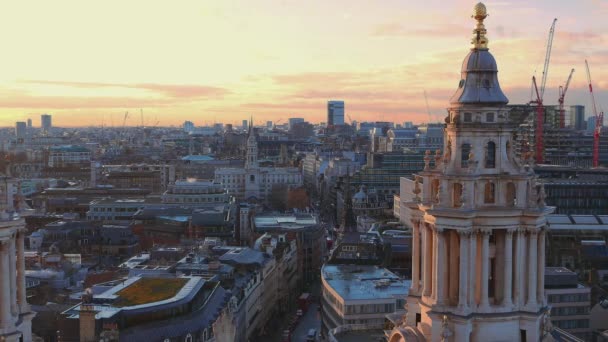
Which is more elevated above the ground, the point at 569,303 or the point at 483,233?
the point at 483,233

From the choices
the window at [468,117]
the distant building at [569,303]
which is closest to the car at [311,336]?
the distant building at [569,303]

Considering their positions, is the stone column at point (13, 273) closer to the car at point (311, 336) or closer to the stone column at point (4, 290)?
the stone column at point (4, 290)

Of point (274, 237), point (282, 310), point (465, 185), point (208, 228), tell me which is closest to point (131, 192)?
point (208, 228)

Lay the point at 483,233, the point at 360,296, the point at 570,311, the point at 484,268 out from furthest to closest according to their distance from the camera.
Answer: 1. the point at 570,311
2. the point at 360,296
3. the point at 483,233
4. the point at 484,268

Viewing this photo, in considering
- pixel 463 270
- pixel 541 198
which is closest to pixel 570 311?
pixel 541 198

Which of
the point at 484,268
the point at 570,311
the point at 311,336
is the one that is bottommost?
the point at 311,336

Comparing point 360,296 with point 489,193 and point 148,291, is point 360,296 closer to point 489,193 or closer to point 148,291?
point 148,291

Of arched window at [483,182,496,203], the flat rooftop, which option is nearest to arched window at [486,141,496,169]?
arched window at [483,182,496,203]
